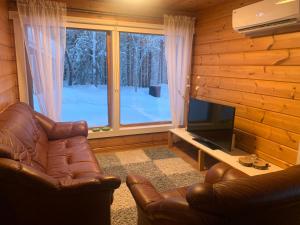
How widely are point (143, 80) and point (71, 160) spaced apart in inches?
80.9

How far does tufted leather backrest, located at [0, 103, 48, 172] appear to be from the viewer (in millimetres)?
1657

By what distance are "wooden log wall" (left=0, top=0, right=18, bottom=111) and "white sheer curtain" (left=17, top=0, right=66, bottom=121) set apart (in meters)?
0.19

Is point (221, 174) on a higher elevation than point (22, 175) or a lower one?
lower

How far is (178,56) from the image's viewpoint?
3758mm

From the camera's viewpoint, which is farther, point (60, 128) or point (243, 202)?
point (60, 128)

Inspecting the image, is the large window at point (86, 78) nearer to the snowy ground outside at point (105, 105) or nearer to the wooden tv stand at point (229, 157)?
the snowy ground outside at point (105, 105)

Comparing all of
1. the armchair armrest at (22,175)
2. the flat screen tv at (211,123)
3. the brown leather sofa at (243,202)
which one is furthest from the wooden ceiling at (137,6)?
the brown leather sofa at (243,202)

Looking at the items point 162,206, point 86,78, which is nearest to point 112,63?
point 86,78

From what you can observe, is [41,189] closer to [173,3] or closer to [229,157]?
[229,157]

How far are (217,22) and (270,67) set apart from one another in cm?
120

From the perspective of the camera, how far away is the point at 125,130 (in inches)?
150

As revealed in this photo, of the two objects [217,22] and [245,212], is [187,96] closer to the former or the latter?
[217,22]

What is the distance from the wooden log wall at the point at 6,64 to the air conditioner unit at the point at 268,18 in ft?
8.84

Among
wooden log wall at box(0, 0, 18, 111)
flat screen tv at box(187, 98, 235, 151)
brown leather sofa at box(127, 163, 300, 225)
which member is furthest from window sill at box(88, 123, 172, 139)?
brown leather sofa at box(127, 163, 300, 225)
